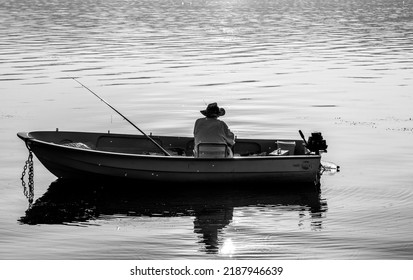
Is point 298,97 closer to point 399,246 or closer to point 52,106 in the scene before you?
point 52,106

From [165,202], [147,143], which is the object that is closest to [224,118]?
[147,143]

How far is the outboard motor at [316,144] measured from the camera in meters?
19.1

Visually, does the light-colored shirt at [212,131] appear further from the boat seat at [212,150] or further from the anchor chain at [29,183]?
the anchor chain at [29,183]

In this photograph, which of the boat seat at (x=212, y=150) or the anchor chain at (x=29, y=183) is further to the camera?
the anchor chain at (x=29, y=183)

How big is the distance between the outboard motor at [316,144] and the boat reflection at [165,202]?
0.89 meters

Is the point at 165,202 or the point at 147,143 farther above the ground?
the point at 147,143

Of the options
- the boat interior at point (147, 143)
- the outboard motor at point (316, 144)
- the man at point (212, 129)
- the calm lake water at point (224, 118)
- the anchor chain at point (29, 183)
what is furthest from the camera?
the boat interior at point (147, 143)

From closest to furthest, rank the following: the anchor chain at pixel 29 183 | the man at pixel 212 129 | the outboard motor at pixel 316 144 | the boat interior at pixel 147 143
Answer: the man at pixel 212 129
the outboard motor at pixel 316 144
the anchor chain at pixel 29 183
the boat interior at pixel 147 143

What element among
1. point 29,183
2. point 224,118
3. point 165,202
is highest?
point 29,183

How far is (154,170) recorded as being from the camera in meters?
19.1

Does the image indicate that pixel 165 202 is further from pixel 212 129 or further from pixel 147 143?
pixel 147 143

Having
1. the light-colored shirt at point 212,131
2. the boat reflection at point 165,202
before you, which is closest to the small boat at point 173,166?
the boat reflection at point 165,202

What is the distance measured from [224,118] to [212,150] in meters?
9.81

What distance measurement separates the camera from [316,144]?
1912 centimetres
